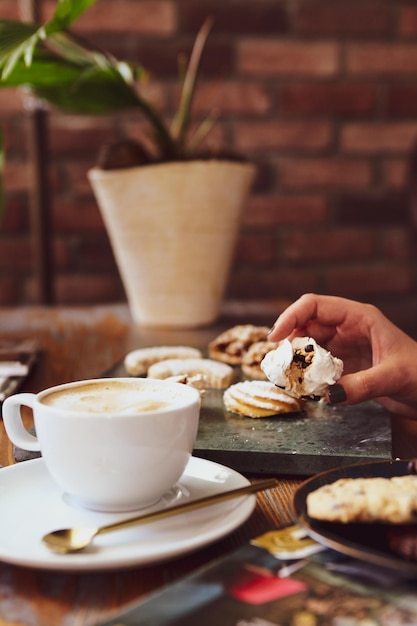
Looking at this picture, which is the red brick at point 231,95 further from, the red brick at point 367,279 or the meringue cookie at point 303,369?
the meringue cookie at point 303,369

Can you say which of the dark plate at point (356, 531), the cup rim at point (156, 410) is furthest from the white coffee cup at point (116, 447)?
the dark plate at point (356, 531)

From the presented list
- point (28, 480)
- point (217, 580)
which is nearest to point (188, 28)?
point (28, 480)

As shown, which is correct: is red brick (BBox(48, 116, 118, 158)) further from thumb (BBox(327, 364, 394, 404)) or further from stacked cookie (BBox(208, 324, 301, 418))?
thumb (BBox(327, 364, 394, 404))

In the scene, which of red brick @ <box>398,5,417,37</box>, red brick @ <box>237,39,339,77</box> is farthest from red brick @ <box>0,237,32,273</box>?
red brick @ <box>398,5,417,37</box>

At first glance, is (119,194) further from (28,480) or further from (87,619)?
(87,619)

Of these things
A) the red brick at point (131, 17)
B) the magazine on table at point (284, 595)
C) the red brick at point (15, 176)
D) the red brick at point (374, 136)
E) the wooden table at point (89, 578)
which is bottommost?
the wooden table at point (89, 578)
